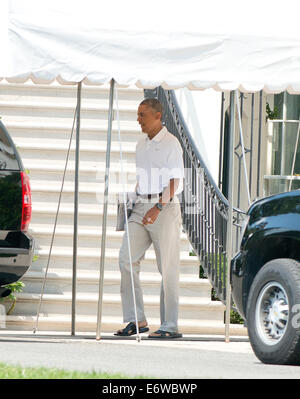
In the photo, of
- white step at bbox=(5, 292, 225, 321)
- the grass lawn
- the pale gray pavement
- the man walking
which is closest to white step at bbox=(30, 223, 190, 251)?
white step at bbox=(5, 292, 225, 321)

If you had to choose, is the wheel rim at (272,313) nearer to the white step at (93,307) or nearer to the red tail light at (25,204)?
the red tail light at (25,204)

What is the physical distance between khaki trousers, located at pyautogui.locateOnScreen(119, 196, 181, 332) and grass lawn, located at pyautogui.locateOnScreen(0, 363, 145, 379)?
3232mm

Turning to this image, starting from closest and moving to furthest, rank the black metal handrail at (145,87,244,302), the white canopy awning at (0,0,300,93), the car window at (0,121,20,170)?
the white canopy awning at (0,0,300,93) → the car window at (0,121,20,170) → the black metal handrail at (145,87,244,302)

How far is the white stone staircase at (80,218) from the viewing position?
35.6 ft

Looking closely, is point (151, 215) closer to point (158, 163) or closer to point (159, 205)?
point (159, 205)

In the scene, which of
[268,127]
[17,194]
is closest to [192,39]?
[17,194]

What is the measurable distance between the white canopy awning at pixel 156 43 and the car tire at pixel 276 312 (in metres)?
1.97

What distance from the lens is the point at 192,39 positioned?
870cm

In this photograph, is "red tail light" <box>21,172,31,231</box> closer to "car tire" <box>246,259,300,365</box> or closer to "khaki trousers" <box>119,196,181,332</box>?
"khaki trousers" <box>119,196,181,332</box>

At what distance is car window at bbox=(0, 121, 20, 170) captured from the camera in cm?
888

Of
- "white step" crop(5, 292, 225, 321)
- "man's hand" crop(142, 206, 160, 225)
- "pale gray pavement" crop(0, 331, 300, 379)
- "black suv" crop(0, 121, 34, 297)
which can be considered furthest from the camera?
"white step" crop(5, 292, 225, 321)

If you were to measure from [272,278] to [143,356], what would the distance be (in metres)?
1.10
